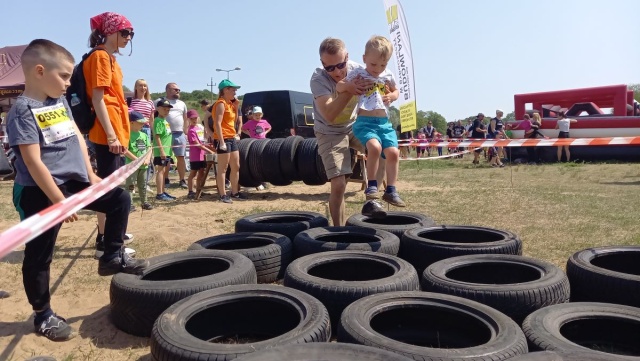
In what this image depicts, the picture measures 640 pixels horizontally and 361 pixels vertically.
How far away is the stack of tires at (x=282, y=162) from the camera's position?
855cm

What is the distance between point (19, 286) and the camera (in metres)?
3.81

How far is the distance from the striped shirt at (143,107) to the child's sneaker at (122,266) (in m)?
4.87

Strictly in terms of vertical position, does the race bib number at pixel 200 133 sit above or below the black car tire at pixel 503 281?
above

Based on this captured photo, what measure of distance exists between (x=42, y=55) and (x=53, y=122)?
0.38 meters

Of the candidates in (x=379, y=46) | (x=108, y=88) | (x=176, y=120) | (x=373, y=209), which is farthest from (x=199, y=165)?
(x=379, y=46)

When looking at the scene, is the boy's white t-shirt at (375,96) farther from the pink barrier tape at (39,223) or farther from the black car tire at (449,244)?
the pink barrier tape at (39,223)

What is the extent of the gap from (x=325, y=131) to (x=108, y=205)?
2.18 m

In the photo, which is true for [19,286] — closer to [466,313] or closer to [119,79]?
[119,79]

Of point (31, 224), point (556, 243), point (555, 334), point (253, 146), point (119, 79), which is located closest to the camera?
point (31, 224)

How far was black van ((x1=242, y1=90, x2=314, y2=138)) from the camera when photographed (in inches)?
Answer: 668

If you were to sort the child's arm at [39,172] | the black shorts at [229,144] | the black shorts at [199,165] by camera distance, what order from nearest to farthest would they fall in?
1. the child's arm at [39,172]
2. the black shorts at [229,144]
3. the black shorts at [199,165]

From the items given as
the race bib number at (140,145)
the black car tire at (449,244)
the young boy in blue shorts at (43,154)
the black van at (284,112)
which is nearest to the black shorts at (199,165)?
the race bib number at (140,145)

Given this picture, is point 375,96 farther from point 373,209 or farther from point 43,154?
point 43,154

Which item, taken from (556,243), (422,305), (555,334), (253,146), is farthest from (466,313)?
(253,146)
